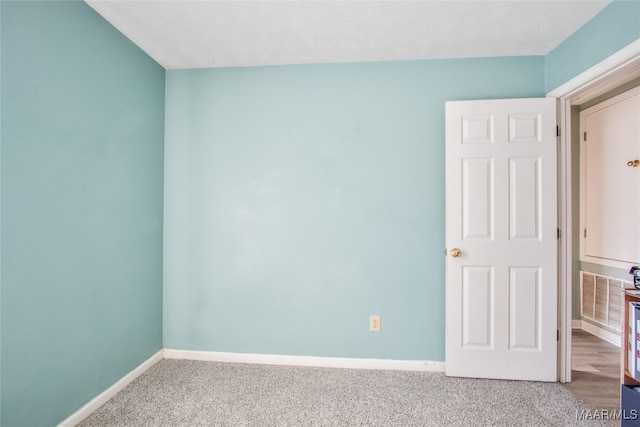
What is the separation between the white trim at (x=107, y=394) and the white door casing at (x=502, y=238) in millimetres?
2342

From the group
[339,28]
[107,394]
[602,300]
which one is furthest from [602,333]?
[107,394]

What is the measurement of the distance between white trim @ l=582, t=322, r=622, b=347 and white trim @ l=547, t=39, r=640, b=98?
7.73 feet

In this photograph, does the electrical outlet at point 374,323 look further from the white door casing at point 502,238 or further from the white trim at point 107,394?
the white trim at point 107,394

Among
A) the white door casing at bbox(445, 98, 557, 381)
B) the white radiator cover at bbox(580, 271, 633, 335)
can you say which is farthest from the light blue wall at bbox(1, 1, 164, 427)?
the white radiator cover at bbox(580, 271, 633, 335)

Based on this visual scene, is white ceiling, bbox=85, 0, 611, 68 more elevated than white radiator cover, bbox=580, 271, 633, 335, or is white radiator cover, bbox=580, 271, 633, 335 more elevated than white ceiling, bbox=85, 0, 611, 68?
white ceiling, bbox=85, 0, 611, 68

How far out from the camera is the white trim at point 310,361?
2.23 m

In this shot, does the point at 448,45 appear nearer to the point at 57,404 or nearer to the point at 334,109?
the point at 334,109

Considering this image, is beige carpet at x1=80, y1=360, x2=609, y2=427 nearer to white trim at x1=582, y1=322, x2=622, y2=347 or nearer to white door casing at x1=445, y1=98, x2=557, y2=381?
white door casing at x1=445, y1=98, x2=557, y2=381

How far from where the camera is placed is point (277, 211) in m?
2.36

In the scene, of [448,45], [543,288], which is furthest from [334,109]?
[543,288]

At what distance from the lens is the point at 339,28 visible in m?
1.87

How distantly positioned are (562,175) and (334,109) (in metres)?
1.79

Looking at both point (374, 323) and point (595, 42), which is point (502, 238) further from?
point (595, 42)

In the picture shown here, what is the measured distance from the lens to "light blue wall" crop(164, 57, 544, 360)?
2256 millimetres
